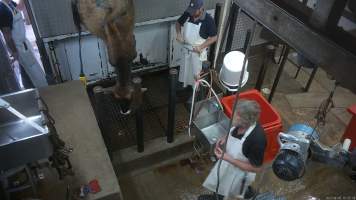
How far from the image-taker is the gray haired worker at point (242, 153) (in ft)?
9.72

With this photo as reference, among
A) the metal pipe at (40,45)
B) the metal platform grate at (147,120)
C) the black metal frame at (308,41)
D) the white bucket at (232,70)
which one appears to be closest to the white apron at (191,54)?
the metal platform grate at (147,120)

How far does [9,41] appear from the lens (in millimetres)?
4109

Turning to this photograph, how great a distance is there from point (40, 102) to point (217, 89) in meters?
2.97

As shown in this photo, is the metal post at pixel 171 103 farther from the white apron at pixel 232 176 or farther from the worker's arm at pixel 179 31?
the worker's arm at pixel 179 31

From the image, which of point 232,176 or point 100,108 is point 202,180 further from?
point 100,108

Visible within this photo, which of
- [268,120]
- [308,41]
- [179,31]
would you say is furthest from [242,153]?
[308,41]

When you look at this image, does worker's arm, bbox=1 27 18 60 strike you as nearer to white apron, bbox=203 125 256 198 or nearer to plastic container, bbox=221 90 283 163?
plastic container, bbox=221 90 283 163

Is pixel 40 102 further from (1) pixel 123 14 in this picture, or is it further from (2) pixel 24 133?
(1) pixel 123 14

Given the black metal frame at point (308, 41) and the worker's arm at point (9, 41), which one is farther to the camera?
the worker's arm at point (9, 41)

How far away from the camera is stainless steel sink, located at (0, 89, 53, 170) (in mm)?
2453

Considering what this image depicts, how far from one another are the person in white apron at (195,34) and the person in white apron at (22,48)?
208cm

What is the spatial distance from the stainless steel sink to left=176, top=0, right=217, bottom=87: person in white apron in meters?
2.17

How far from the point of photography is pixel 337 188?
4168mm

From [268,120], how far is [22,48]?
3430 mm
